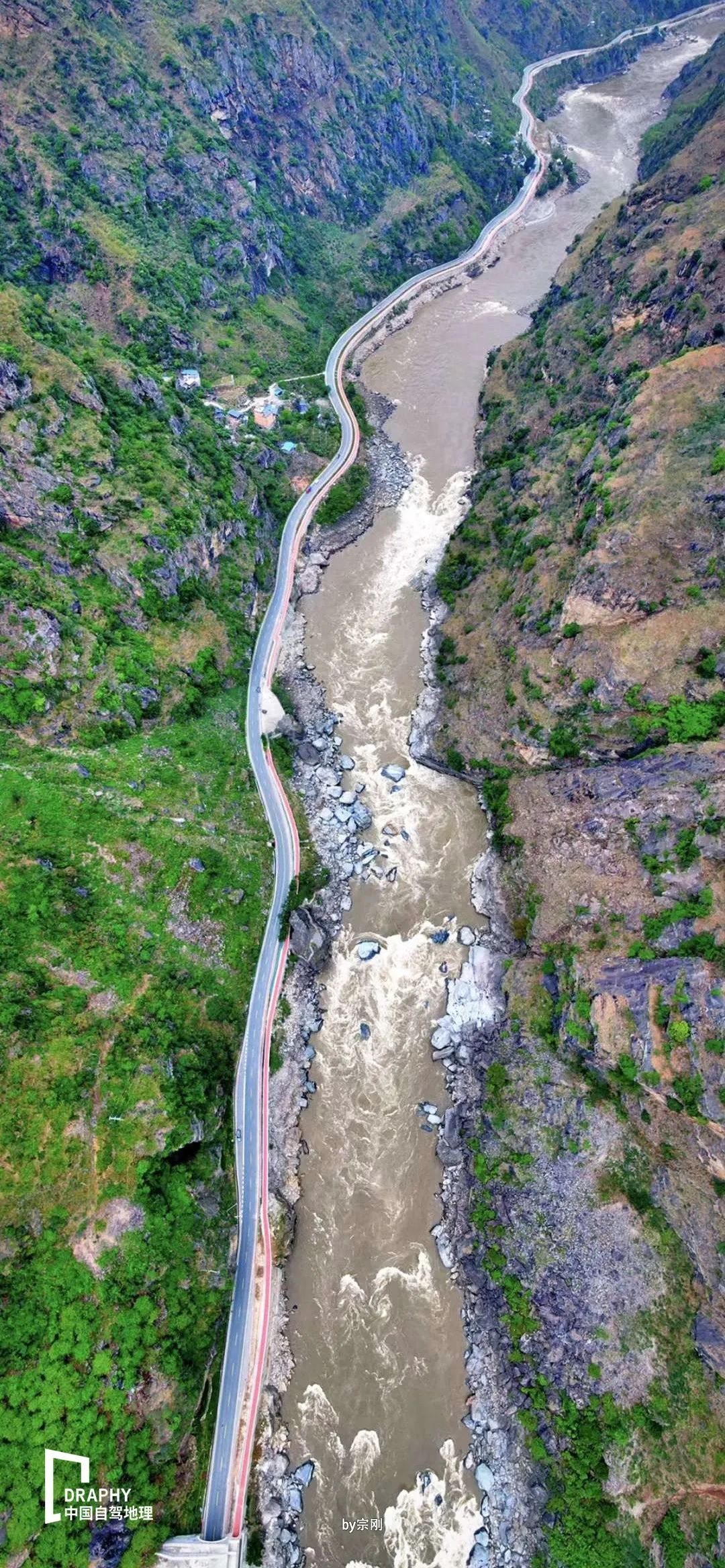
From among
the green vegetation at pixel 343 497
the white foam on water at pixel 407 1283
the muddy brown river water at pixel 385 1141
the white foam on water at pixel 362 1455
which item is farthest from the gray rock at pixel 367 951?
the green vegetation at pixel 343 497

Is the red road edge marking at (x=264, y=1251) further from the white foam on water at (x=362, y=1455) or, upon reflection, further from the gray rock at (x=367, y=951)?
the white foam on water at (x=362, y=1455)

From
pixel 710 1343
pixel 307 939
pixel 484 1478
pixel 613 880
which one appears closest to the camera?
pixel 710 1343

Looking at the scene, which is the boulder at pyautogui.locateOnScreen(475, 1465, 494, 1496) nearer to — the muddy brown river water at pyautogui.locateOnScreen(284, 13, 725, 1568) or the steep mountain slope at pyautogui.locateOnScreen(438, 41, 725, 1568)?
the muddy brown river water at pyautogui.locateOnScreen(284, 13, 725, 1568)

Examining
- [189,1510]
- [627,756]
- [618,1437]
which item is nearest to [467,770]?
[627,756]

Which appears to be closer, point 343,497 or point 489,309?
point 343,497

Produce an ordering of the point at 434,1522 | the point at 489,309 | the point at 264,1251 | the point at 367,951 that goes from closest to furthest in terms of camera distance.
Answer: the point at 434,1522 < the point at 264,1251 < the point at 367,951 < the point at 489,309

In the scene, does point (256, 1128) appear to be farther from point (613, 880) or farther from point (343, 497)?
point (343, 497)

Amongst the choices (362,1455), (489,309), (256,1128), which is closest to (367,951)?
(256,1128)

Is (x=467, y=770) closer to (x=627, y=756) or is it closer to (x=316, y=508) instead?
(x=627, y=756)
